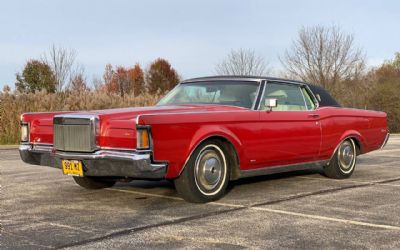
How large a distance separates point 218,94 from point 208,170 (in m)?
1.36

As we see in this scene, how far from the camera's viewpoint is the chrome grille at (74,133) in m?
5.54

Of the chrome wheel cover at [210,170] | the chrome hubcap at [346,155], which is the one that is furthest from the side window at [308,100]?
the chrome wheel cover at [210,170]

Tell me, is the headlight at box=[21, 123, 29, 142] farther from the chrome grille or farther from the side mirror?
the side mirror

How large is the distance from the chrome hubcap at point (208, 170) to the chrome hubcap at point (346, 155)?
111 inches

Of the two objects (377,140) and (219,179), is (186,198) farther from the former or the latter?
(377,140)

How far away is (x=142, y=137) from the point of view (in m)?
5.28

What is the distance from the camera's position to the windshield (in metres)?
6.76

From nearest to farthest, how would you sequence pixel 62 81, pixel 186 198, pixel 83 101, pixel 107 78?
pixel 186 198, pixel 83 101, pixel 62 81, pixel 107 78

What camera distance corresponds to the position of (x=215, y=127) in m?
5.93

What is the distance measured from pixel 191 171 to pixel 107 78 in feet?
179

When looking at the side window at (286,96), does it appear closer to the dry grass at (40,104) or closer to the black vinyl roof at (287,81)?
the black vinyl roof at (287,81)

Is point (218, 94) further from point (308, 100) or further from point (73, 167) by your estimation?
point (73, 167)

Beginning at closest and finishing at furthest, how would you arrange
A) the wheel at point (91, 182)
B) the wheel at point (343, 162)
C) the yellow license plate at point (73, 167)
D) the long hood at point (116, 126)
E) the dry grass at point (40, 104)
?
the long hood at point (116, 126)
the yellow license plate at point (73, 167)
the wheel at point (91, 182)
the wheel at point (343, 162)
the dry grass at point (40, 104)

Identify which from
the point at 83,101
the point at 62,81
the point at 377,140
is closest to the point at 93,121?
the point at 377,140
